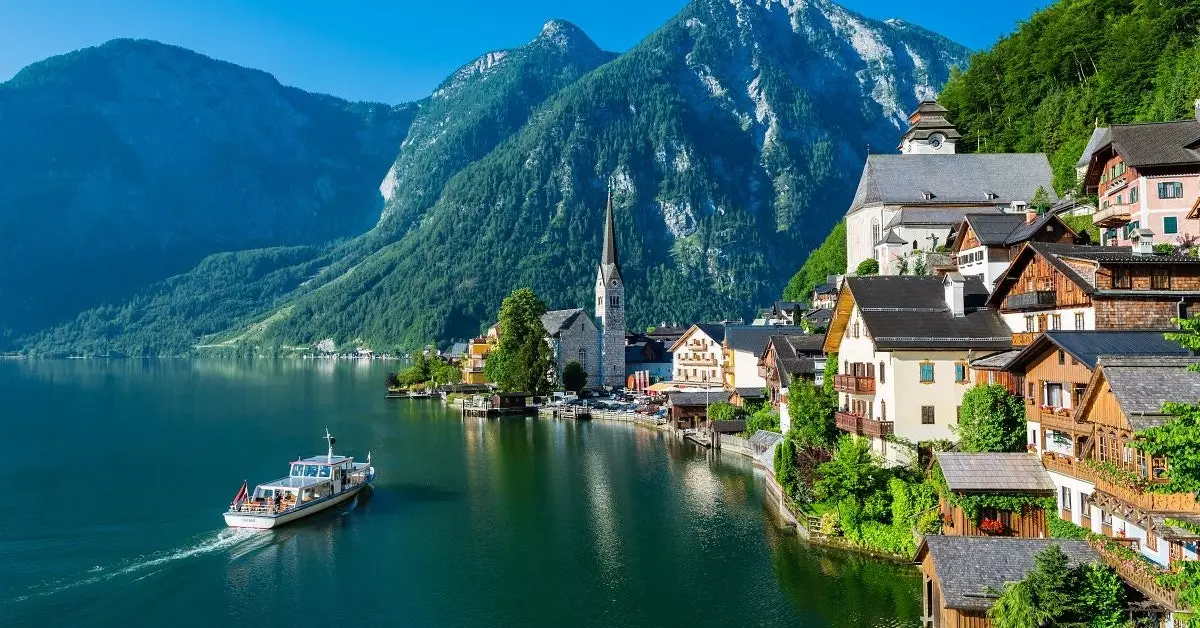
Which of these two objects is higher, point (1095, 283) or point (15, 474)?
point (1095, 283)

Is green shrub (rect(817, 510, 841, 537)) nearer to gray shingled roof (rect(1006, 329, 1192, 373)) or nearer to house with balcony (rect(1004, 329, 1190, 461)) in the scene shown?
house with balcony (rect(1004, 329, 1190, 461))

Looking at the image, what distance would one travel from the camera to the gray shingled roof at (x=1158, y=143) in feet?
154

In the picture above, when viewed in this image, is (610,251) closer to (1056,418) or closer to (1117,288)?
(1117,288)

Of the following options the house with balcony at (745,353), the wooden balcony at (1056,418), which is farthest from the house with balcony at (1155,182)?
the house with balcony at (745,353)

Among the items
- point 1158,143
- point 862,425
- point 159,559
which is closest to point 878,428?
point 862,425

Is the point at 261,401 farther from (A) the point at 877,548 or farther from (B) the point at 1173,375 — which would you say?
(B) the point at 1173,375

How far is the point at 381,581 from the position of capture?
3662 centimetres

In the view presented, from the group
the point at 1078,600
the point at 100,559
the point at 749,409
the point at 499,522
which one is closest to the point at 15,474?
the point at 100,559

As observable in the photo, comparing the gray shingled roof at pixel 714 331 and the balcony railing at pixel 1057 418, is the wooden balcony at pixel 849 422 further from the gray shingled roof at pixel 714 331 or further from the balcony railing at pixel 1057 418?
the gray shingled roof at pixel 714 331

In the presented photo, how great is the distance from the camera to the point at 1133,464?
23938 mm

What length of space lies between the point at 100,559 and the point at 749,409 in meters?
51.1

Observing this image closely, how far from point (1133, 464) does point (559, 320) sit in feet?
346

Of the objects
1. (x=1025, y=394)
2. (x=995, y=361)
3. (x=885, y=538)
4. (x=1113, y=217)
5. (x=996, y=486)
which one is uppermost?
(x=1113, y=217)

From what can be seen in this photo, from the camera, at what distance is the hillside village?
78.4 ft
